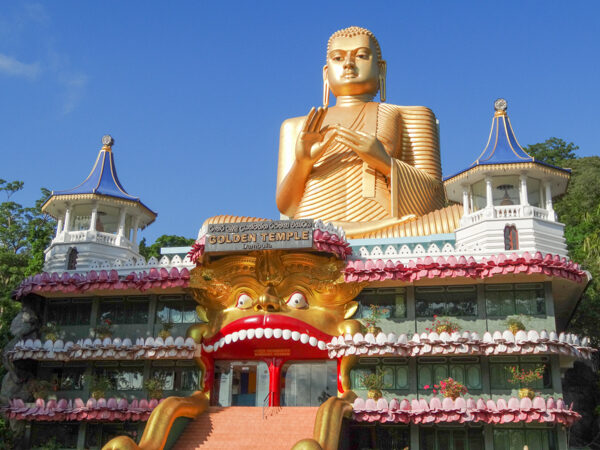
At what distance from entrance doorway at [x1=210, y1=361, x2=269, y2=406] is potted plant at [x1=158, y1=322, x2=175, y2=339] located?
1.76m

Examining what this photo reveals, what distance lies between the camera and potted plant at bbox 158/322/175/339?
2116 cm

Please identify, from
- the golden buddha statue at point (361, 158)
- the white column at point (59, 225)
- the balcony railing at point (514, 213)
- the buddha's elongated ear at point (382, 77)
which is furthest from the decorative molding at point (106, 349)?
the buddha's elongated ear at point (382, 77)

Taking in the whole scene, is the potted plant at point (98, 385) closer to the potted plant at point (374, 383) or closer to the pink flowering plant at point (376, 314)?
the potted plant at point (374, 383)

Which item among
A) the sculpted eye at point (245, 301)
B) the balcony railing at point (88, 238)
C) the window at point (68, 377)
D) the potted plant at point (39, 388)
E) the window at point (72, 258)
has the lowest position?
the potted plant at point (39, 388)

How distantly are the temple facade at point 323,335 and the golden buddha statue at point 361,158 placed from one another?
7.61 feet

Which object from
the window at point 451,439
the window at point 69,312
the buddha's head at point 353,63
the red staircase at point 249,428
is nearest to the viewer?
the red staircase at point 249,428

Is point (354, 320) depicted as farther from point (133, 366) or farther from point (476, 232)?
point (133, 366)

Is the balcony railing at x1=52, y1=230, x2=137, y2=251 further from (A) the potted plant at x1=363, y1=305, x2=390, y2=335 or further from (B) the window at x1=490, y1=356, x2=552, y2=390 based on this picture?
(B) the window at x1=490, y1=356, x2=552, y2=390

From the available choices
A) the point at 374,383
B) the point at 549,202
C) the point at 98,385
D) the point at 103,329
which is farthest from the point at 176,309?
the point at 549,202

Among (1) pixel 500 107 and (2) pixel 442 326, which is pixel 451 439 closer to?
(2) pixel 442 326

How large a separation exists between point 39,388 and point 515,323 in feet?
Answer: 46.4

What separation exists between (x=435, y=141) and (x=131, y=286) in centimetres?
1404

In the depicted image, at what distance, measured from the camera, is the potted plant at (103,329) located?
21.7m

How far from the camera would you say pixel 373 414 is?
18.5 metres
